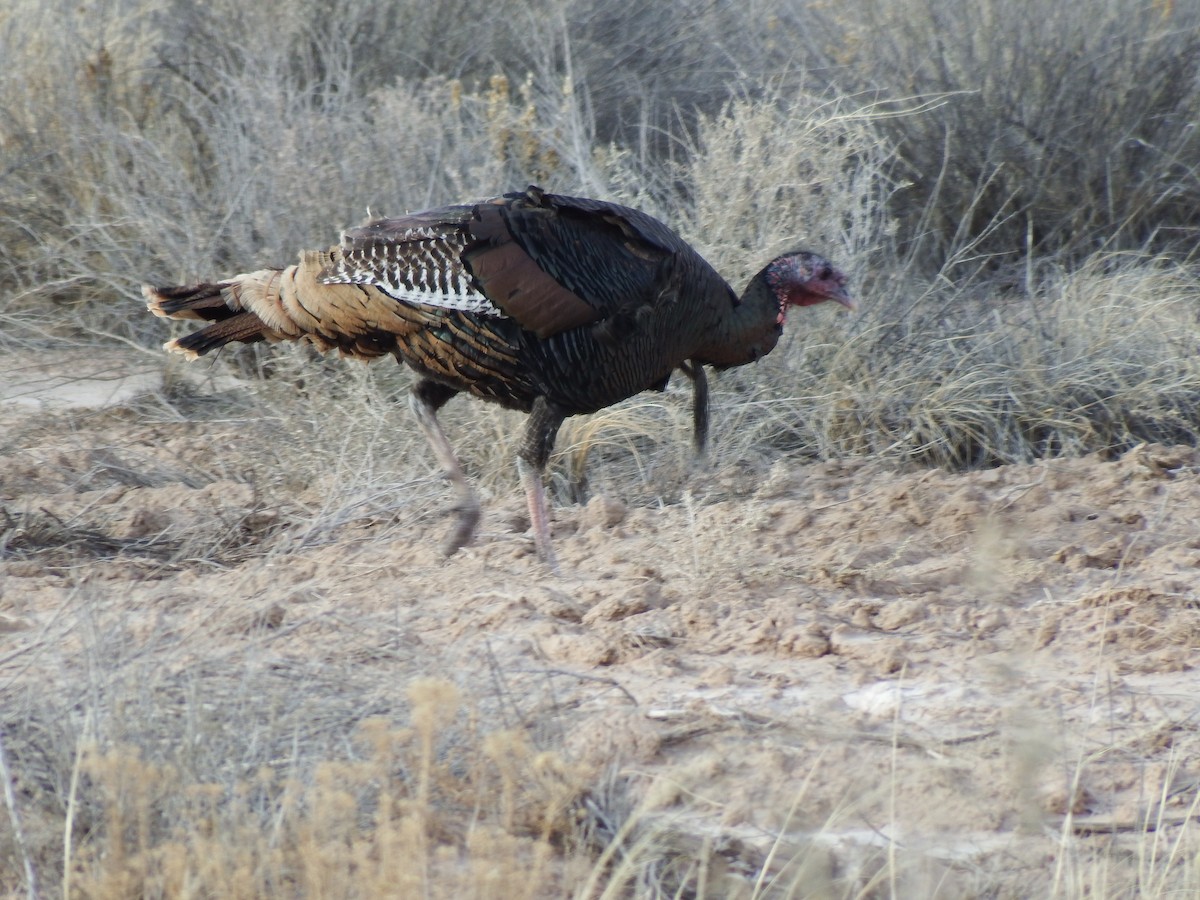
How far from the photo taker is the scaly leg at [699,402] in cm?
496

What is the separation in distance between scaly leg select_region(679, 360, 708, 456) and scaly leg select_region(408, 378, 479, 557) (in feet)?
2.77

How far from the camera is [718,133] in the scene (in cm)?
636

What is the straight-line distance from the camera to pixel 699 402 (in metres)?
4.98

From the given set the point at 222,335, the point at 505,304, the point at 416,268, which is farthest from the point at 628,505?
the point at 222,335

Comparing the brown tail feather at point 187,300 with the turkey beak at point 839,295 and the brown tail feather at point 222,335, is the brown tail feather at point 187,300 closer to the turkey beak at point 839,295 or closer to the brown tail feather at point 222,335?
the brown tail feather at point 222,335

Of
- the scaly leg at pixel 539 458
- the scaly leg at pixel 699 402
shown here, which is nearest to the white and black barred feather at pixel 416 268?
the scaly leg at pixel 539 458

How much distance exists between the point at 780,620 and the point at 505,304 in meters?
1.22

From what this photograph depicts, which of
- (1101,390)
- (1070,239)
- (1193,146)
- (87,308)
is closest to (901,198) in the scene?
(1070,239)

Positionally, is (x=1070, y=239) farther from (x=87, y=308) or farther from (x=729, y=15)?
(x=87, y=308)

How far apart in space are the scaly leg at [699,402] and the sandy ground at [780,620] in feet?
0.91

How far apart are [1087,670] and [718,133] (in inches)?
135

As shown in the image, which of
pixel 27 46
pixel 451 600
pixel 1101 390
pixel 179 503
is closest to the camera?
pixel 451 600

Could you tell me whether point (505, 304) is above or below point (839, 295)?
above

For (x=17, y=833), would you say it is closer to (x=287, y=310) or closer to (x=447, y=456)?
(x=287, y=310)
